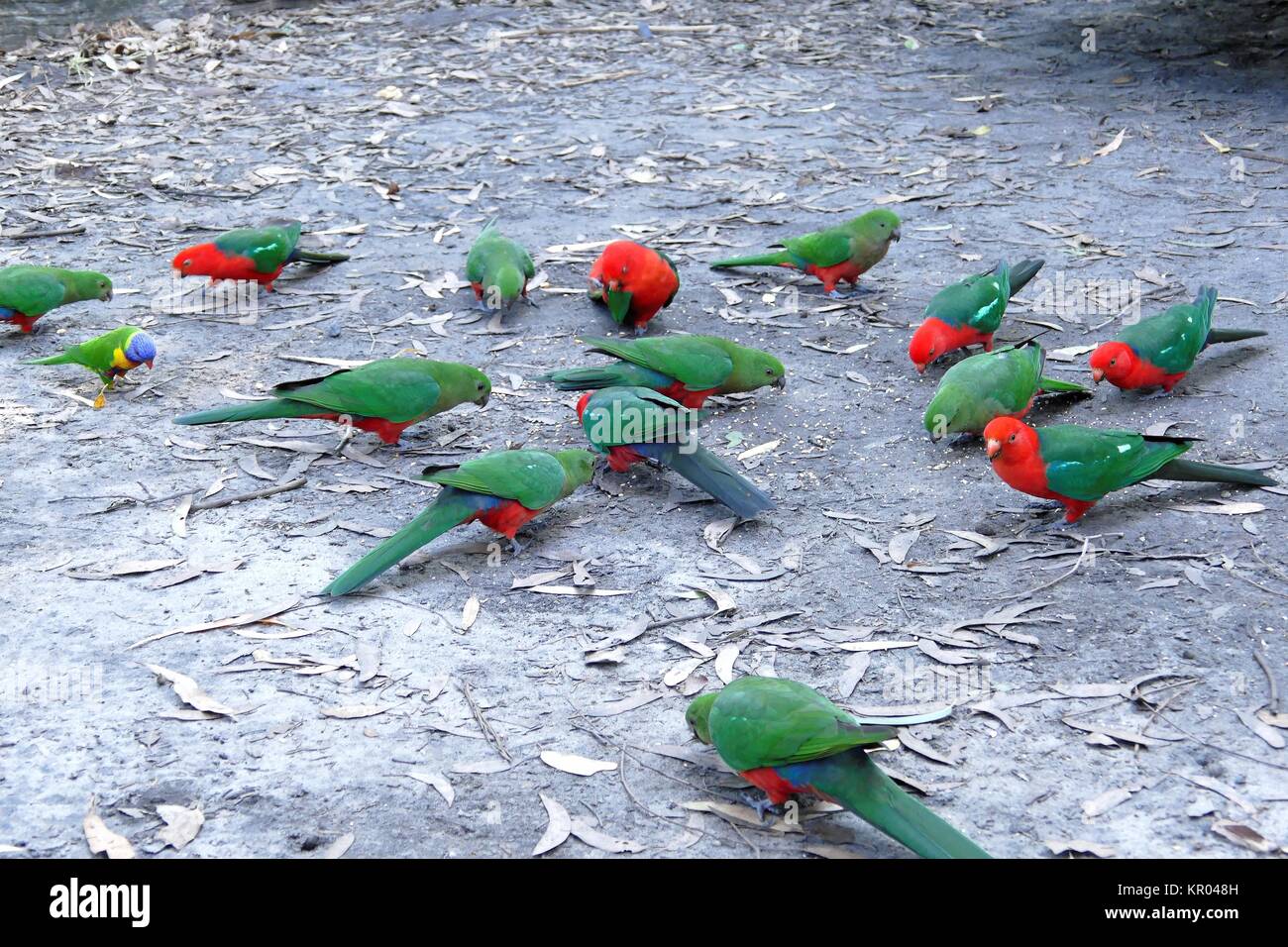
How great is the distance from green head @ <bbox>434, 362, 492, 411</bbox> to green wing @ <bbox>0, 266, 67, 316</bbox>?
237 centimetres

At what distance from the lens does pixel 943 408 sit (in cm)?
493

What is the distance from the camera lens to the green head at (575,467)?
4.66 meters

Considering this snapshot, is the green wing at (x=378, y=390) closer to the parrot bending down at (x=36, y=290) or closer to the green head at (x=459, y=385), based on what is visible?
→ the green head at (x=459, y=385)

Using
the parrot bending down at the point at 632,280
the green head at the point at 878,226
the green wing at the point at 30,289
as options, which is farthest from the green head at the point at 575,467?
the green wing at the point at 30,289

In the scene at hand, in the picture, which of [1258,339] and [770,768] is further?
[1258,339]

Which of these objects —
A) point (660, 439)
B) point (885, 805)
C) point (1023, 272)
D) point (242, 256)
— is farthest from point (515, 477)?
point (1023, 272)

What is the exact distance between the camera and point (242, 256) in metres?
6.64

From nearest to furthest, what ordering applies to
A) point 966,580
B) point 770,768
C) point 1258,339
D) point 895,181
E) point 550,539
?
1. point 770,768
2. point 966,580
3. point 550,539
4. point 1258,339
5. point 895,181

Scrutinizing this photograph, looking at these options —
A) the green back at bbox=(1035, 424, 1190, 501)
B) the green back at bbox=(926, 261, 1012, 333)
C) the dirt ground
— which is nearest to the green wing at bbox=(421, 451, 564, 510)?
the dirt ground

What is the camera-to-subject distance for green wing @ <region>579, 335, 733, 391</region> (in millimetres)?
5336

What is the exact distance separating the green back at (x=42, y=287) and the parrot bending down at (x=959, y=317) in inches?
174
